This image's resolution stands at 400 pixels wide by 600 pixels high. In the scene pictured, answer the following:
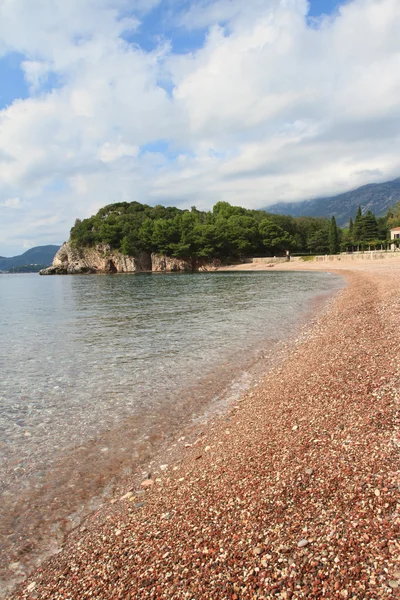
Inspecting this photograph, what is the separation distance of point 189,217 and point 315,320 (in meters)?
114

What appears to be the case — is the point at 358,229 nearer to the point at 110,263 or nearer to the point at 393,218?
the point at 393,218

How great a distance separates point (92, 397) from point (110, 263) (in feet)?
423

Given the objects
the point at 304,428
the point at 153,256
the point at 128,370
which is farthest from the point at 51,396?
the point at 153,256

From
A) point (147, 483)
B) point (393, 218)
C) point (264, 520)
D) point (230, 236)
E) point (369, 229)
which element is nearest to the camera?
point (264, 520)

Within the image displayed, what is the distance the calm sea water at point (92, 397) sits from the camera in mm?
5488

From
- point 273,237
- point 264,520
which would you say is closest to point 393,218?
point 273,237

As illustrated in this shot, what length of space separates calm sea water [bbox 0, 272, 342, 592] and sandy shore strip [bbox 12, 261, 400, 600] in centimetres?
92

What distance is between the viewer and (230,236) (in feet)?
377

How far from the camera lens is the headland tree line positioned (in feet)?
373

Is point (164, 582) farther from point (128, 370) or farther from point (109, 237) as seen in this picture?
point (109, 237)

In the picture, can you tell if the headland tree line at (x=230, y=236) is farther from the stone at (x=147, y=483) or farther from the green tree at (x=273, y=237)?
the stone at (x=147, y=483)

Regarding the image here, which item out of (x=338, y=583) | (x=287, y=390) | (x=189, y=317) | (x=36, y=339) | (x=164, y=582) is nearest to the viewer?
(x=338, y=583)

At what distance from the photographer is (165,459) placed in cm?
636

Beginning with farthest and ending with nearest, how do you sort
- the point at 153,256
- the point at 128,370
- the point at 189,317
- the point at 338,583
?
the point at 153,256 < the point at 189,317 < the point at 128,370 < the point at 338,583
